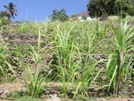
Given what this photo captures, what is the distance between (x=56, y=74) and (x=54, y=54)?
1.74ft

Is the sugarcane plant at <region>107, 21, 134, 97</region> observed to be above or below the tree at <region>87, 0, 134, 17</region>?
below

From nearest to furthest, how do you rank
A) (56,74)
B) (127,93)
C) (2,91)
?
(2,91) → (127,93) → (56,74)

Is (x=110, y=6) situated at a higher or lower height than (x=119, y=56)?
higher

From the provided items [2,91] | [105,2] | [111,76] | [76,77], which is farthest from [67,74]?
[105,2]

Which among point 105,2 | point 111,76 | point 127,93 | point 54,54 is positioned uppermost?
point 105,2

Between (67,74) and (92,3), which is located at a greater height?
(92,3)

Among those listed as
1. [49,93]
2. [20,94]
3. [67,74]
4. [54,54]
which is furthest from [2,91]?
[54,54]

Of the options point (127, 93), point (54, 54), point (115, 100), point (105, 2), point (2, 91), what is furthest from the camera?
point (105, 2)

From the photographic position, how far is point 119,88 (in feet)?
13.9

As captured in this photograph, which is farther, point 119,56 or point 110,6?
point 110,6

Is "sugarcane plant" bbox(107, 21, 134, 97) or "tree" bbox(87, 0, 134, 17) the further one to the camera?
"tree" bbox(87, 0, 134, 17)

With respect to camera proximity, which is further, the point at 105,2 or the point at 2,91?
the point at 105,2

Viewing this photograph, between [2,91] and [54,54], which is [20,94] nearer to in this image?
[2,91]

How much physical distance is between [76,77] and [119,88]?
2.10ft
